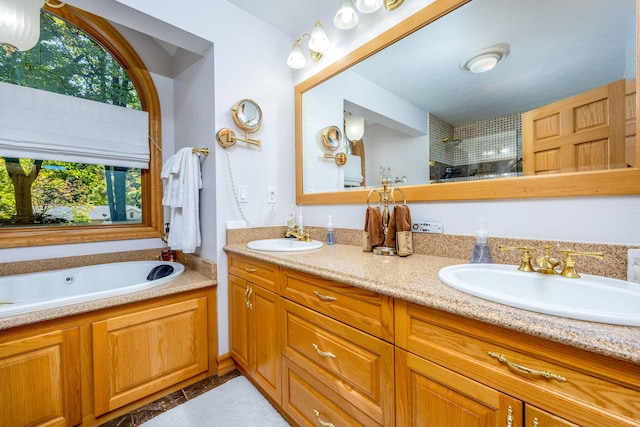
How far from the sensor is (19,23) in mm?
1028

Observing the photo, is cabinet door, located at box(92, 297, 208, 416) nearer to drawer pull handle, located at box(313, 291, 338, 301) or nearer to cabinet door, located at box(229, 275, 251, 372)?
cabinet door, located at box(229, 275, 251, 372)

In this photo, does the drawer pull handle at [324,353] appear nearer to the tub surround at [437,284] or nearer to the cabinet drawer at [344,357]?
the cabinet drawer at [344,357]

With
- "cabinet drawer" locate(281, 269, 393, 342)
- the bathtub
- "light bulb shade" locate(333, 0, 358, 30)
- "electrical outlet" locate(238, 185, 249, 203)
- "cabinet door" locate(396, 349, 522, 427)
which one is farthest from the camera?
"electrical outlet" locate(238, 185, 249, 203)

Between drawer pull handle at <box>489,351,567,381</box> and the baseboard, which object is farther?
the baseboard

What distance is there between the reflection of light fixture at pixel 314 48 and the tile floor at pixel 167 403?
229cm

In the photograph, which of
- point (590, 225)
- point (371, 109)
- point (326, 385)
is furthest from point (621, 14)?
point (326, 385)

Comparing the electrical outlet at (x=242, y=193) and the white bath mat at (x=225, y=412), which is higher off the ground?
the electrical outlet at (x=242, y=193)

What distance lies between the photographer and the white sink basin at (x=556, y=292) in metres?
0.56

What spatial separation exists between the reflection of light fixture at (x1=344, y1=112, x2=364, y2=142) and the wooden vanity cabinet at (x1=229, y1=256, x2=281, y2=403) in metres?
1.04

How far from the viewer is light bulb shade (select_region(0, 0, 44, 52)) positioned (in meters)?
1.00

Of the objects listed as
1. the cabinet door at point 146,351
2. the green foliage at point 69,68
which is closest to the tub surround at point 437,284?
the cabinet door at point 146,351

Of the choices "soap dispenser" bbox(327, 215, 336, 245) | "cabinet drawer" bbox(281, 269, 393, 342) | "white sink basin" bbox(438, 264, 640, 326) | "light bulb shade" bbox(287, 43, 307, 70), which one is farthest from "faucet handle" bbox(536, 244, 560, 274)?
"light bulb shade" bbox(287, 43, 307, 70)

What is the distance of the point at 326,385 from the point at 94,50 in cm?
299

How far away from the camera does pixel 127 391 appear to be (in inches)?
56.1
